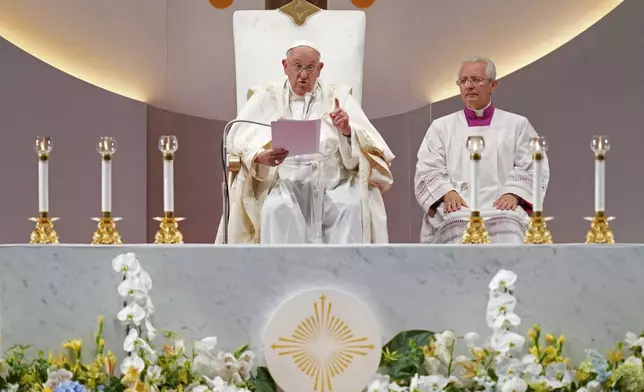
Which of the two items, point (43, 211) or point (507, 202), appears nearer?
point (43, 211)

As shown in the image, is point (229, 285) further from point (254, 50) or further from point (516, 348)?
point (254, 50)

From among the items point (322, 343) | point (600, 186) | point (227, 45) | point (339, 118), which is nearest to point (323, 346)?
point (322, 343)

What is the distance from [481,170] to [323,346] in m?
2.12

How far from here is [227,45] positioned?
20.2 ft

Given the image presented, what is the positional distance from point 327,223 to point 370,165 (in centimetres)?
33

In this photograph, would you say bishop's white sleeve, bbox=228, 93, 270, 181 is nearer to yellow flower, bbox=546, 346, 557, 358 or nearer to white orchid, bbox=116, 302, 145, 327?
white orchid, bbox=116, 302, 145, 327

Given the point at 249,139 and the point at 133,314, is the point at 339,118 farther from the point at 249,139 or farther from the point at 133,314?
the point at 133,314

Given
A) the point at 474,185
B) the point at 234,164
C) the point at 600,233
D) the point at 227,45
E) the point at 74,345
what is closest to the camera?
the point at 74,345

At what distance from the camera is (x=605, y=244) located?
299 centimetres

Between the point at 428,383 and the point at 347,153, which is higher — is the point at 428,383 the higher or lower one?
the lower one

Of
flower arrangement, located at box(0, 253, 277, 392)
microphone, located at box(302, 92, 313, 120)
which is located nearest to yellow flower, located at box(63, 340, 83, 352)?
flower arrangement, located at box(0, 253, 277, 392)

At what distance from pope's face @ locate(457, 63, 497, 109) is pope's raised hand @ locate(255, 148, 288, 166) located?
4.06 feet

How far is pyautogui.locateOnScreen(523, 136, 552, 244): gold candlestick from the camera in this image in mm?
3143

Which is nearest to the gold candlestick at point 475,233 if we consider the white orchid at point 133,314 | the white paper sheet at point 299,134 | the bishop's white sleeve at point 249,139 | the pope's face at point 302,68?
the white paper sheet at point 299,134
